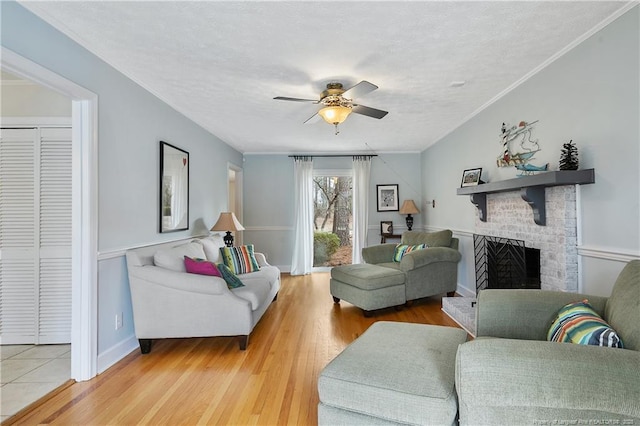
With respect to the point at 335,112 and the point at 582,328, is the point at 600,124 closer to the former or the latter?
the point at 582,328

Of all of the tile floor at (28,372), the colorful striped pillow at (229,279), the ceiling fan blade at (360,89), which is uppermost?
the ceiling fan blade at (360,89)

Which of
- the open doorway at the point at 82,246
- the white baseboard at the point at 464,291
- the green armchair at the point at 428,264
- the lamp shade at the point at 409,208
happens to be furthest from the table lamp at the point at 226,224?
the white baseboard at the point at 464,291

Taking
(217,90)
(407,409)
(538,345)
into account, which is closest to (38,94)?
(217,90)

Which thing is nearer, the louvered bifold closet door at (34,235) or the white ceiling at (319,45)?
the white ceiling at (319,45)

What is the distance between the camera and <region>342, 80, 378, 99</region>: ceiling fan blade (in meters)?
2.39

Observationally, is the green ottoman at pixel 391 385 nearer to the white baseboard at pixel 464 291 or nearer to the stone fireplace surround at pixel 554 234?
the stone fireplace surround at pixel 554 234

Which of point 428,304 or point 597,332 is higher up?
point 597,332

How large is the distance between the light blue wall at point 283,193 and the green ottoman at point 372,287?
2.43m

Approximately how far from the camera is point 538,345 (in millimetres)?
1246

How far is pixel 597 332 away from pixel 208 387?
7.26 feet

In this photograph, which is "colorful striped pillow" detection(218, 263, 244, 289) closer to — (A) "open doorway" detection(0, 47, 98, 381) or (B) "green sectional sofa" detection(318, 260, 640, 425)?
(A) "open doorway" detection(0, 47, 98, 381)

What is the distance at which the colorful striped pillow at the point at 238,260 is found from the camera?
3969mm

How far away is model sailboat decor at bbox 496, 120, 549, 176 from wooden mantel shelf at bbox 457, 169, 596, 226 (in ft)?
0.45

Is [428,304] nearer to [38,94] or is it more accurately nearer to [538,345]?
[538,345]
